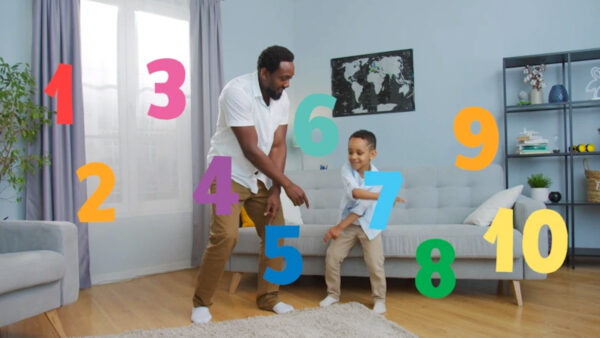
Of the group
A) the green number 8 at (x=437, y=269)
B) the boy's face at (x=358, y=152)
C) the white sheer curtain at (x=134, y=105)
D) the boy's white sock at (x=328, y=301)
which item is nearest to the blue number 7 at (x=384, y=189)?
the green number 8 at (x=437, y=269)

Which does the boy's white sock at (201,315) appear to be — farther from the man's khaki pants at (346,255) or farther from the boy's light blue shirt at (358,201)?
the boy's light blue shirt at (358,201)

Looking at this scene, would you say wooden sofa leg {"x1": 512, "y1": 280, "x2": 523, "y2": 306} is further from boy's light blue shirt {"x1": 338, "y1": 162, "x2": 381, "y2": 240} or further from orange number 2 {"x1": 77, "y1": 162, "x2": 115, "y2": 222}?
orange number 2 {"x1": 77, "y1": 162, "x2": 115, "y2": 222}

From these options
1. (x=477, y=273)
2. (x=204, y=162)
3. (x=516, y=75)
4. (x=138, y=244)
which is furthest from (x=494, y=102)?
(x=138, y=244)

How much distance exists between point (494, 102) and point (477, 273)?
1.83 m

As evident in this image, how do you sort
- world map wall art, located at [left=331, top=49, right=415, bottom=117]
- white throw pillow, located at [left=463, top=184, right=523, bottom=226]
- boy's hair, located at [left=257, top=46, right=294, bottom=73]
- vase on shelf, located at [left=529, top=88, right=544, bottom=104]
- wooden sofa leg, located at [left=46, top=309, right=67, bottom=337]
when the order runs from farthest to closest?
world map wall art, located at [left=331, top=49, right=415, bottom=117]
vase on shelf, located at [left=529, top=88, right=544, bottom=104]
white throw pillow, located at [left=463, top=184, right=523, bottom=226]
wooden sofa leg, located at [left=46, top=309, right=67, bottom=337]
boy's hair, located at [left=257, top=46, right=294, bottom=73]

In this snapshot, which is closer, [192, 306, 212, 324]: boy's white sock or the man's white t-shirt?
the man's white t-shirt

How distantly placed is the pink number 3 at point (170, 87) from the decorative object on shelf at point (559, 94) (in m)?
2.92

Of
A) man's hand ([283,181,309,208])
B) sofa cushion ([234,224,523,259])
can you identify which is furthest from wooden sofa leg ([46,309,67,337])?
man's hand ([283,181,309,208])

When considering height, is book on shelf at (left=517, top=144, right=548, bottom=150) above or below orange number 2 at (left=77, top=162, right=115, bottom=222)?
above

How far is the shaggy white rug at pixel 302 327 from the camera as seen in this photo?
6.48 feet

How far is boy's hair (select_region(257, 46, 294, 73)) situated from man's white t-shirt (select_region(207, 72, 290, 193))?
5.3 inches

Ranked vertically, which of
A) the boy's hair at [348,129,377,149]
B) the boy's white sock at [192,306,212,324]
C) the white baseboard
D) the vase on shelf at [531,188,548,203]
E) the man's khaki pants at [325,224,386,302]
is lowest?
the white baseboard

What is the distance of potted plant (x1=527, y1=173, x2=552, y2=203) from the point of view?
3.43 m

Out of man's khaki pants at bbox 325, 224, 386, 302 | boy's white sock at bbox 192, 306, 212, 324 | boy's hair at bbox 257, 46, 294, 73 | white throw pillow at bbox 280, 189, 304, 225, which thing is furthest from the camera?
white throw pillow at bbox 280, 189, 304, 225
